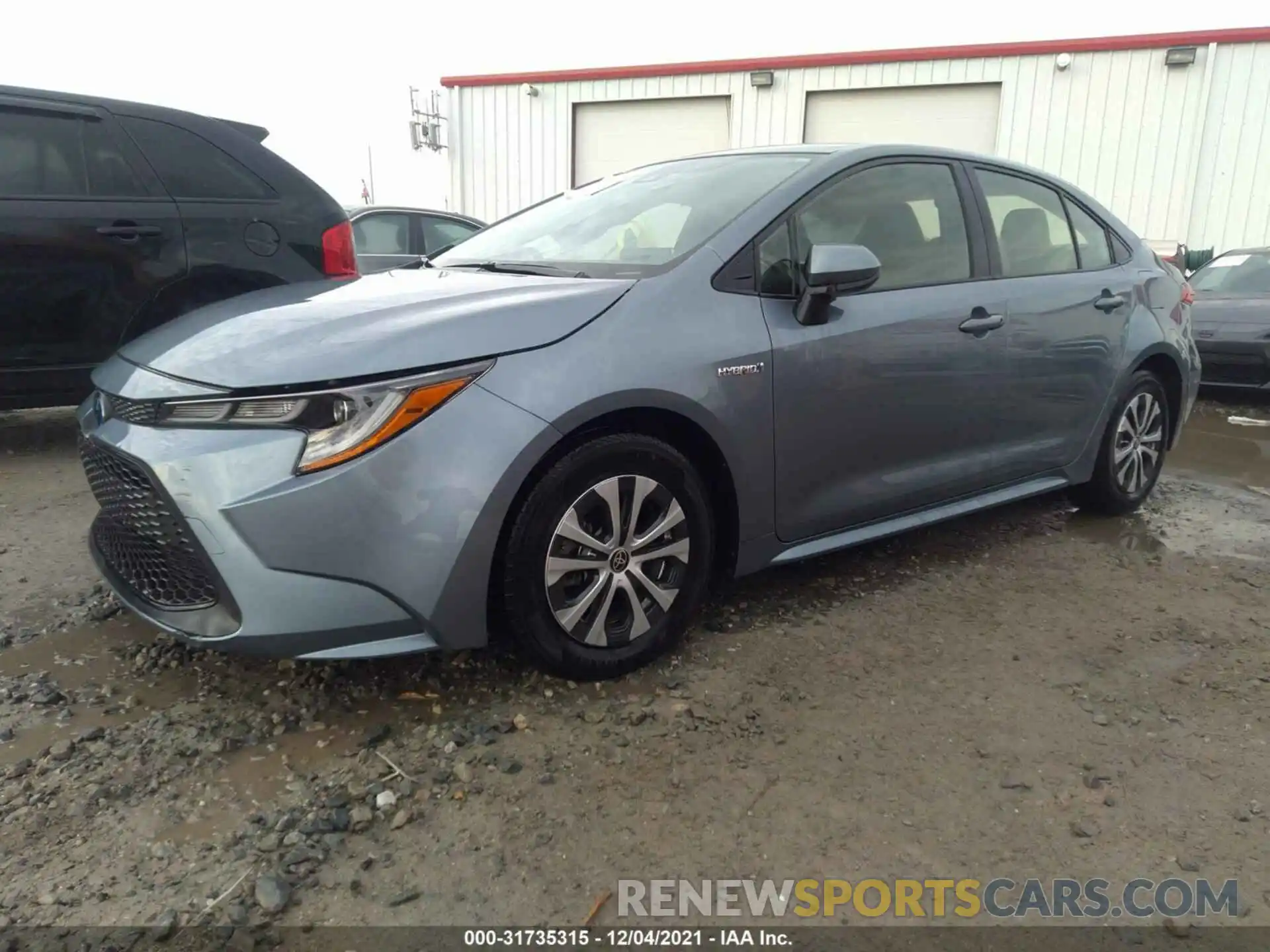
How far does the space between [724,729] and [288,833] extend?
1.03 m

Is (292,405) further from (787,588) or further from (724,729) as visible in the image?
(787,588)

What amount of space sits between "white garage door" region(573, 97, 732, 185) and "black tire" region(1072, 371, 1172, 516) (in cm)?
1066

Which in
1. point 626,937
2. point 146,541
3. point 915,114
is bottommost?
point 626,937

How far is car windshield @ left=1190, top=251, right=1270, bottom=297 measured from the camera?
795 centimetres

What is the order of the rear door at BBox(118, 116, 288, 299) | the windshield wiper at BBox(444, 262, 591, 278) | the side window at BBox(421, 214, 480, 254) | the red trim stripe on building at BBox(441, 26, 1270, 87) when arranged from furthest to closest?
1. the red trim stripe on building at BBox(441, 26, 1270, 87)
2. the side window at BBox(421, 214, 480, 254)
3. the rear door at BBox(118, 116, 288, 299)
4. the windshield wiper at BBox(444, 262, 591, 278)

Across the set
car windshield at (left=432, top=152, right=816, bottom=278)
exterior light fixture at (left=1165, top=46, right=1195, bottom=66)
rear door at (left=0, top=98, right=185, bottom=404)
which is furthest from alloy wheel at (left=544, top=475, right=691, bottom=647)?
exterior light fixture at (left=1165, top=46, right=1195, bottom=66)

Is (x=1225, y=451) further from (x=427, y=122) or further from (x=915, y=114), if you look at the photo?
(x=427, y=122)

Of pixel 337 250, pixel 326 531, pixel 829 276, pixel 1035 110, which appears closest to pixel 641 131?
pixel 1035 110

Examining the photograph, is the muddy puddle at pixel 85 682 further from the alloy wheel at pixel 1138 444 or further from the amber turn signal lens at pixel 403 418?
the alloy wheel at pixel 1138 444

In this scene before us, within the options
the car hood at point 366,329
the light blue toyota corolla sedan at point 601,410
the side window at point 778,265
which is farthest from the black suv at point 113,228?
the side window at point 778,265

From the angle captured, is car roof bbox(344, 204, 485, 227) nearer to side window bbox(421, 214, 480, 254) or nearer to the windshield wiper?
side window bbox(421, 214, 480, 254)

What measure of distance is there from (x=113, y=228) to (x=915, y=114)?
1160 cm

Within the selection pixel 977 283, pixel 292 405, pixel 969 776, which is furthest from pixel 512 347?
pixel 977 283

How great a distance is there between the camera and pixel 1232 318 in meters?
7.40
